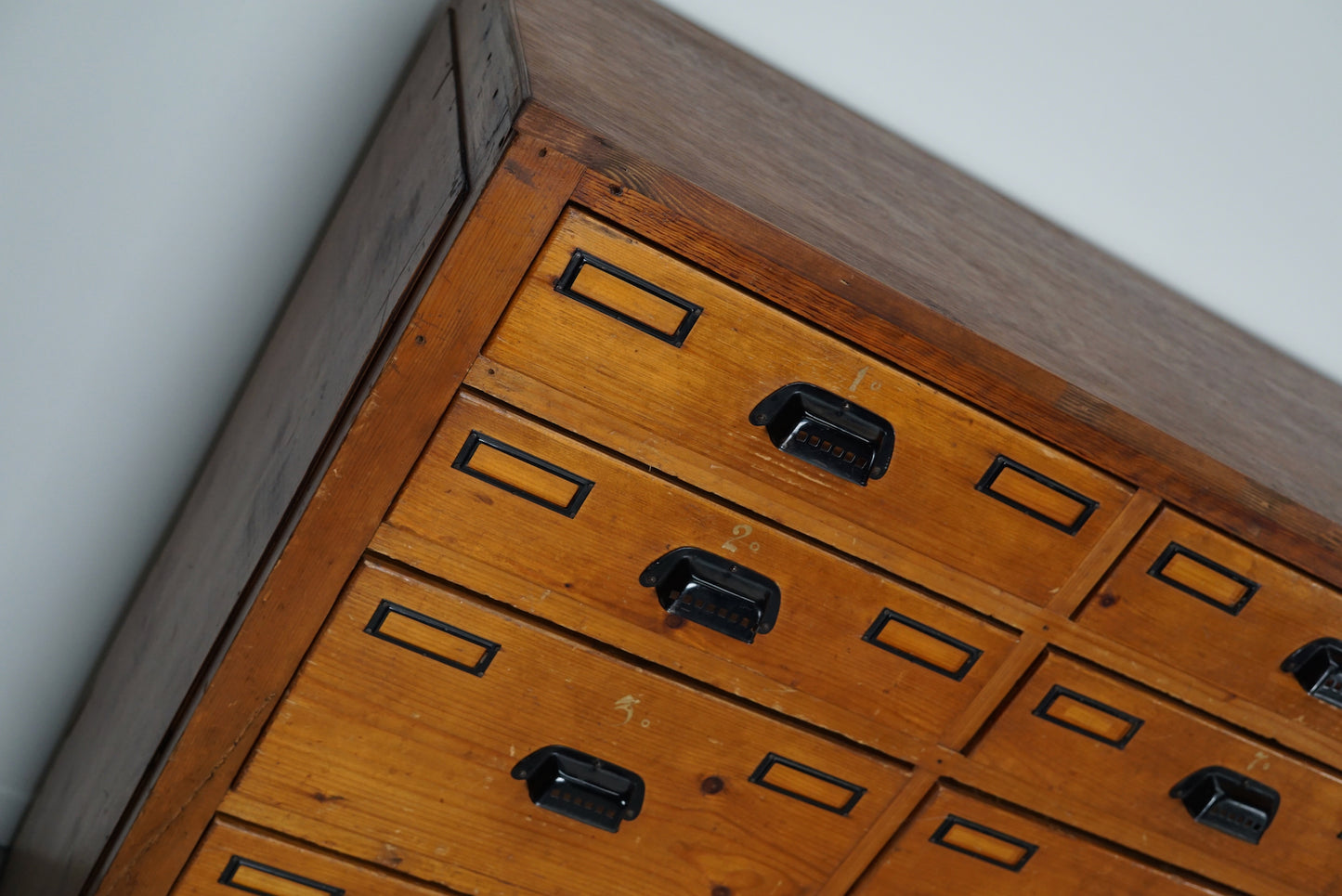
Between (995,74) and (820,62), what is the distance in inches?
9.3

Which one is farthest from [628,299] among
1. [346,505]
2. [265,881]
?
[265,881]

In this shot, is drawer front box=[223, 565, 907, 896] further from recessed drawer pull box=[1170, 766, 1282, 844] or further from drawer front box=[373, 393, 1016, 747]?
recessed drawer pull box=[1170, 766, 1282, 844]

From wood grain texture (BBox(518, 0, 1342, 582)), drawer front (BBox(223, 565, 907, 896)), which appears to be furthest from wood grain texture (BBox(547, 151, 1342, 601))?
drawer front (BBox(223, 565, 907, 896))

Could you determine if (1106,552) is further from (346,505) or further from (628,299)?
(346,505)

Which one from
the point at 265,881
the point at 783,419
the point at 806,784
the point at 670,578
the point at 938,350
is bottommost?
the point at 265,881

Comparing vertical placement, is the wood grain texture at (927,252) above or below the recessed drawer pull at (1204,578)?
above

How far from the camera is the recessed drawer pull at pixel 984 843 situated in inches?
41.4

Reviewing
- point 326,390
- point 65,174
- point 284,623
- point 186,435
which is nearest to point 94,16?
point 65,174

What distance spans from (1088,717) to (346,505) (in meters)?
0.70

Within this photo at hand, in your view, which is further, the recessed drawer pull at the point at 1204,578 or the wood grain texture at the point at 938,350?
the recessed drawer pull at the point at 1204,578

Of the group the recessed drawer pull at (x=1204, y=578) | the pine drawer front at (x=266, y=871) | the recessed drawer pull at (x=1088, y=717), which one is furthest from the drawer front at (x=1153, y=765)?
the pine drawer front at (x=266, y=871)

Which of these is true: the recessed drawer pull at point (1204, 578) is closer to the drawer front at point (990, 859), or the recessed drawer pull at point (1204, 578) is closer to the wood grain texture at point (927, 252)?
the wood grain texture at point (927, 252)

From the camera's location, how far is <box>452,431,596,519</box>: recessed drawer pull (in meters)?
0.83

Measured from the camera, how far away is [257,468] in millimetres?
1033
